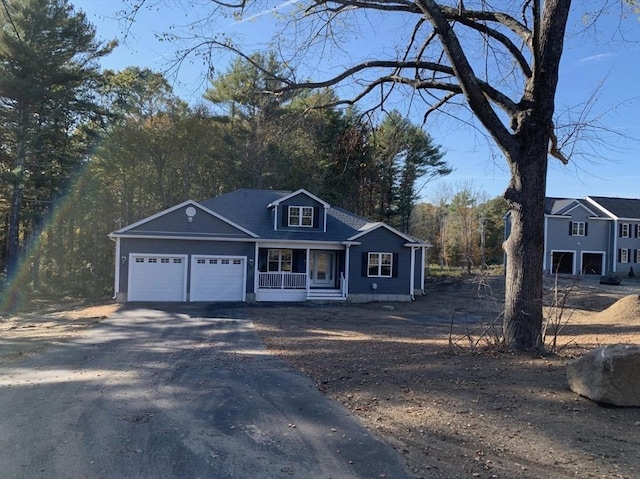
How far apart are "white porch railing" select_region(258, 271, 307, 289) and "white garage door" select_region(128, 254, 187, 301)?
3606mm

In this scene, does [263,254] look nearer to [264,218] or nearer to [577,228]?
[264,218]

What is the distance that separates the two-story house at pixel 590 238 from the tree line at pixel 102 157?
9.56m

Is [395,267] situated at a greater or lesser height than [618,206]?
lesser

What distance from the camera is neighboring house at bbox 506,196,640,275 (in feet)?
128

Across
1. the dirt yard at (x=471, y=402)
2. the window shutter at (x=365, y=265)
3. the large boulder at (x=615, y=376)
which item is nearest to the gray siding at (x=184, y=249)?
the window shutter at (x=365, y=265)

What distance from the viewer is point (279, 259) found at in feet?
82.9

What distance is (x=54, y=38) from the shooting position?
26469mm

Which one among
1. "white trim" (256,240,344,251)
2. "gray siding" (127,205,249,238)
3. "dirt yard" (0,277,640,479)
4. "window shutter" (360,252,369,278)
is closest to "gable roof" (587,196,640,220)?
"window shutter" (360,252,369,278)

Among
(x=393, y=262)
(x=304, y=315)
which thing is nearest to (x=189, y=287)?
(x=304, y=315)

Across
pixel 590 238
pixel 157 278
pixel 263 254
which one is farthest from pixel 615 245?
pixel 157 278

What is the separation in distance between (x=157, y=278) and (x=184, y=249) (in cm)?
169

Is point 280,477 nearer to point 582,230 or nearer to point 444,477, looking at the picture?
point 444,477

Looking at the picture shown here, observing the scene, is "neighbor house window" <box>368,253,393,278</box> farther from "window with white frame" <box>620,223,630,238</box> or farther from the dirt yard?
"window with white frame" <box>620,223,630,238</box>

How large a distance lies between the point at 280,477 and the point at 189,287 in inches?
749
